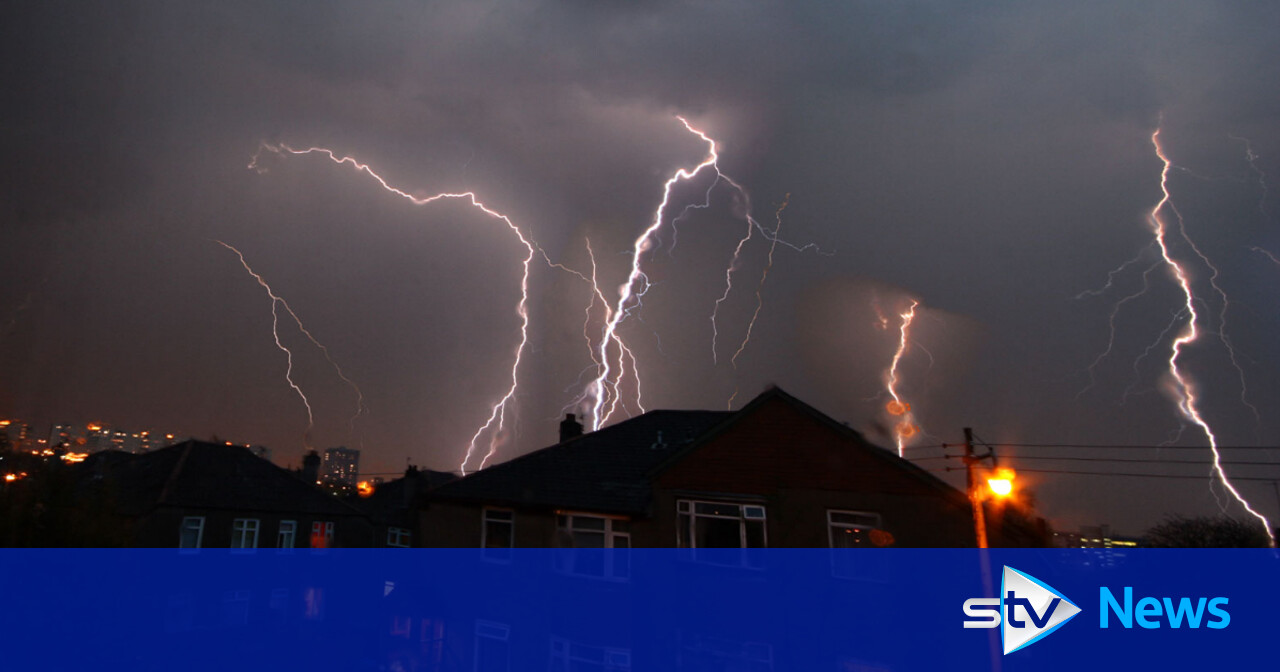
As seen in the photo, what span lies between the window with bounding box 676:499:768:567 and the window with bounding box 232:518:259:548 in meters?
18.5


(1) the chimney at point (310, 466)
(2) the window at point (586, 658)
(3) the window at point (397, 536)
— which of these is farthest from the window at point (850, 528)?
(1) the chimney at point (310, 466)

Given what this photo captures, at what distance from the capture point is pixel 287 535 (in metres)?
24.4

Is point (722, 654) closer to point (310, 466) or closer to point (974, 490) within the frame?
point (974, 490)

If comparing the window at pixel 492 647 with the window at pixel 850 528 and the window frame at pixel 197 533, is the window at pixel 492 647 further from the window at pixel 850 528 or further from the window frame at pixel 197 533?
the window frame at pixel 197 533

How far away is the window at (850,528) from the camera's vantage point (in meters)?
11.8

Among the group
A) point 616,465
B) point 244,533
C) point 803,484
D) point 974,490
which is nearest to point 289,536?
point 244,533

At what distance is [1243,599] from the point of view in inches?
523

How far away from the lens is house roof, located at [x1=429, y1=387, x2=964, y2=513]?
12875mm

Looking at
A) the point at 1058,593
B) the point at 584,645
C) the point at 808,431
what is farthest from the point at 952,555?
the point at 584,645

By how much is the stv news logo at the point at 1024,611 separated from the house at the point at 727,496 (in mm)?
958

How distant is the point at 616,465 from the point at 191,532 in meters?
16.6

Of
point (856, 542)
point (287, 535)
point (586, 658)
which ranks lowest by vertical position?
point (586, 658)

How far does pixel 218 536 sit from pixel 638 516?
17627 millimetres

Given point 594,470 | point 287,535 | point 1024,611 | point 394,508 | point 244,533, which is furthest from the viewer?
point 394,508
